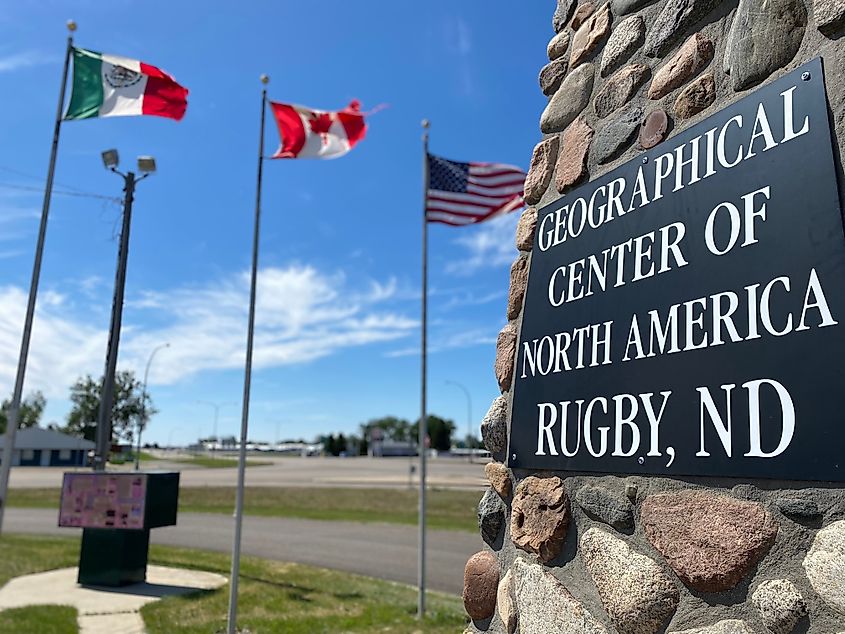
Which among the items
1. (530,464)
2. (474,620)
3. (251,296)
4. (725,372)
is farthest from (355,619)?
(725,372)

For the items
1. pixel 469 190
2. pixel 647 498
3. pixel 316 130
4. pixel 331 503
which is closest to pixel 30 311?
pixel 316 130

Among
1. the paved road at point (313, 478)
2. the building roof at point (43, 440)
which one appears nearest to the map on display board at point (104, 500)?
the paved road at point (313, 478)

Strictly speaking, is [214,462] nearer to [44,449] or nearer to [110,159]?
[44,449]

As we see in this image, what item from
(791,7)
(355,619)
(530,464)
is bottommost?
(355,619)

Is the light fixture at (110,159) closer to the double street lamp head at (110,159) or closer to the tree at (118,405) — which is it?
the double street lamp head at (110,159)

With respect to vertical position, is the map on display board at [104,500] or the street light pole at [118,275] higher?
the street light pole at [118,275]

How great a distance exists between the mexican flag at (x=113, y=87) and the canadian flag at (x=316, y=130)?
5.28ft

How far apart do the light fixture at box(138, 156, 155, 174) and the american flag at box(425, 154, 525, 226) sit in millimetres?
5355

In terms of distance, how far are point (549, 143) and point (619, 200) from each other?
2.27ft

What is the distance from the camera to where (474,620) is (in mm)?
2676

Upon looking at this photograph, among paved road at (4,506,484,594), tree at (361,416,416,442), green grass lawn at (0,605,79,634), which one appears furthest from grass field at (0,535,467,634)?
tree at (361,416,416,442)

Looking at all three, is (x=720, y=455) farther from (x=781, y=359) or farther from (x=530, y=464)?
(x=530, y=464)

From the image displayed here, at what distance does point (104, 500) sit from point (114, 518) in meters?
0.30

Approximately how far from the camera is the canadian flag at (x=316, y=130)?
7.96 metres
